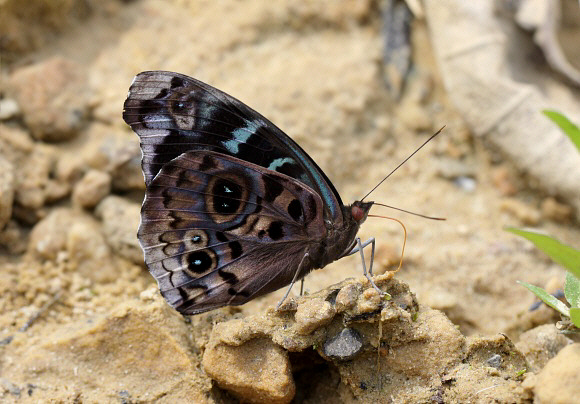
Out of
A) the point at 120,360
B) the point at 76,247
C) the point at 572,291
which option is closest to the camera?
the point at 572,291

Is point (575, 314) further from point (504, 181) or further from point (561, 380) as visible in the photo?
point (504, 181)

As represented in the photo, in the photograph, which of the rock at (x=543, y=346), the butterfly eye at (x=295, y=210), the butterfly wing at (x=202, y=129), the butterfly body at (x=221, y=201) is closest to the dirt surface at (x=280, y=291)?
the rock at (x=543, y=346)

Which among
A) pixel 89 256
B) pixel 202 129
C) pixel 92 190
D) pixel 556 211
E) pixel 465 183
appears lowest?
pixel 556 211

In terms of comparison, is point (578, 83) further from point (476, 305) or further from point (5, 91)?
point (5, 91)

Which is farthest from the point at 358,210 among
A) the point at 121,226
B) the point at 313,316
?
the point at 121,226

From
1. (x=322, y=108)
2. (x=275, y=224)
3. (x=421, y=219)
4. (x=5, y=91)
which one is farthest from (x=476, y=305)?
(x=5, y=91)

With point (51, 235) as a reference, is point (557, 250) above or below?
above

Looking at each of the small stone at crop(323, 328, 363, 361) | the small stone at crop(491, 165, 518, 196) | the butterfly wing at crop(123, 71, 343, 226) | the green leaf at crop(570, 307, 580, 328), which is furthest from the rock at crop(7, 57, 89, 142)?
the green leaf at crop(570, 307, 580, 328)
